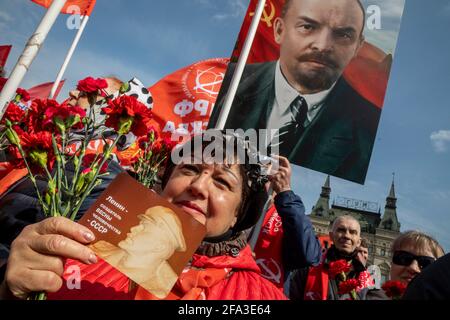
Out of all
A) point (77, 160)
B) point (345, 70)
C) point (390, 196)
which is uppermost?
point (390, 196)

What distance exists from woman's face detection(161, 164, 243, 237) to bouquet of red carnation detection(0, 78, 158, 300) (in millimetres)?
303

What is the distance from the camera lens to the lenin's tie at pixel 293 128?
3617 mm

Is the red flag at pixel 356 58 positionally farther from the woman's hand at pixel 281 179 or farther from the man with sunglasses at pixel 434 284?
the man with sunglasses at pixel 434 284

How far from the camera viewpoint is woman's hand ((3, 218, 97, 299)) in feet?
3.35

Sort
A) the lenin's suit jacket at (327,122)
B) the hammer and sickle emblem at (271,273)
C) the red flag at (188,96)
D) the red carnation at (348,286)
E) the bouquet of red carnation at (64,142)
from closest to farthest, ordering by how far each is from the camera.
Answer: the bouquet of red carnation at (64,142), the hammer and sickle emblem at (271,273), the red carnation at (348,286), the lenin's suit jacket at (327,122), the red flag at (188,96)

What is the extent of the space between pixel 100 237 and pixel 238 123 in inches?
117

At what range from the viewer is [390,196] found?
236ft

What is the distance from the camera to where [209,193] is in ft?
5.01

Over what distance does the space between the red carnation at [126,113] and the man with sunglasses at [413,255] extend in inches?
94.7

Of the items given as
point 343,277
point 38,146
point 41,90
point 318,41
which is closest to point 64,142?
point 38,146

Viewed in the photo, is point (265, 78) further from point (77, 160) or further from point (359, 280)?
point (77, 160)

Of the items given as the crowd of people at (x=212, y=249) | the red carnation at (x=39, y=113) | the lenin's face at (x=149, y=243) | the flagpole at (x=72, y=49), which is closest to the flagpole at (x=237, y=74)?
the crowd of people at (x=212, y=249)
